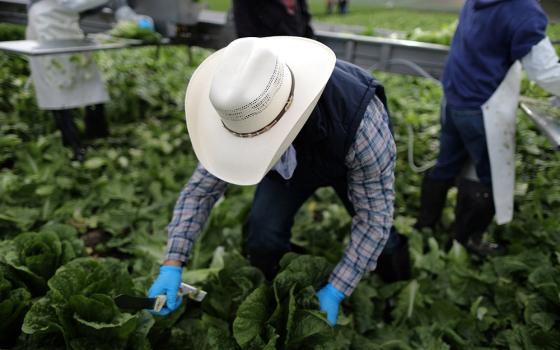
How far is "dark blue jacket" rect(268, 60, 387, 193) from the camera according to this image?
1589 millimetres

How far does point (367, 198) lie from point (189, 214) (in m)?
0.77

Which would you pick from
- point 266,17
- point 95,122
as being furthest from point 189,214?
point 95,122

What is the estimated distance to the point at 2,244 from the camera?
2.23m

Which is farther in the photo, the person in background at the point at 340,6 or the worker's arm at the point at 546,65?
the person in background at the point at 340,6

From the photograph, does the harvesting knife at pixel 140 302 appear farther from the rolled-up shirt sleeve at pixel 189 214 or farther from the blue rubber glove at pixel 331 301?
the blue rubber glove at pixel 331 301

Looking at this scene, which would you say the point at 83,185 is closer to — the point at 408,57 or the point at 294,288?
the point at 294,288

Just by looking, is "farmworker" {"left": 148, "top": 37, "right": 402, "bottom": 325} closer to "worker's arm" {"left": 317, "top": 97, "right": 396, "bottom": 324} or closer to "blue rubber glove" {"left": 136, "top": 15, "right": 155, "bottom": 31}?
"worker's arm" {"left": 317, "top": 97, "right": 396, "bottom": 324}

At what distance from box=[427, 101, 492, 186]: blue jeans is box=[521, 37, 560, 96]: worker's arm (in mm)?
382

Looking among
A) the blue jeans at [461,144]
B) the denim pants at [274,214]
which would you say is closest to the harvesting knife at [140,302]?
the denim pants at [274,214]

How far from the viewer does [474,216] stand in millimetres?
2846

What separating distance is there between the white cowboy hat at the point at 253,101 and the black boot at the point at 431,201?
1.88 m

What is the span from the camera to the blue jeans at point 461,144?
2.58m

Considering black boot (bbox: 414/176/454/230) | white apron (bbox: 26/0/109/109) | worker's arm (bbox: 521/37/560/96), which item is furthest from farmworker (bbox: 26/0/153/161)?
worker's arm (bbox: 521/37/560/96)

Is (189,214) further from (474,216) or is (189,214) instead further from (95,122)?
(95,122)
